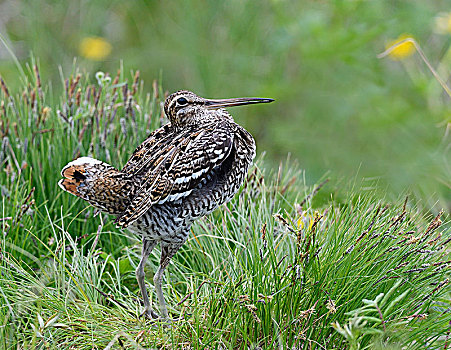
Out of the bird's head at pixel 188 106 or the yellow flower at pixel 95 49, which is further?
the yellow flower at pixel 95 49

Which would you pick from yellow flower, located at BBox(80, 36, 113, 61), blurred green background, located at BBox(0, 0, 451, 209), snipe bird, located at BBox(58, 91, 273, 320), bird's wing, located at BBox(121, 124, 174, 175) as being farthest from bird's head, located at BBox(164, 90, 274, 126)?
yellow flower, located at BBox(80, 36, 113, 61)

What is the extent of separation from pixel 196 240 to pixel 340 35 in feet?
9.11

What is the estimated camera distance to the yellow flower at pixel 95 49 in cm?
817

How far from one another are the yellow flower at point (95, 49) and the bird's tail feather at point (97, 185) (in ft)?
16.2

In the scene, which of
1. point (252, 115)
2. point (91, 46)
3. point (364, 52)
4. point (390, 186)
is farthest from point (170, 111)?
point (91, 46)

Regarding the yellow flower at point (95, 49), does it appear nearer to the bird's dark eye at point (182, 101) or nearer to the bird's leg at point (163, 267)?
the bird's dark eye at point (182, 101)

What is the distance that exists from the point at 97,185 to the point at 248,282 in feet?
2.99

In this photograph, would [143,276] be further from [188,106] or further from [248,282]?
[188,106]

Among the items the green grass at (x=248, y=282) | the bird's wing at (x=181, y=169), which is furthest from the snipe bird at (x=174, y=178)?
the green grass at (x=248, y=282)

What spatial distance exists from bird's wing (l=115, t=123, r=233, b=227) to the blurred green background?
1490 mm

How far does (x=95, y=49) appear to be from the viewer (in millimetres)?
8148

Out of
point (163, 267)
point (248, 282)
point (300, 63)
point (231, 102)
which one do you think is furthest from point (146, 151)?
point (300, 63)

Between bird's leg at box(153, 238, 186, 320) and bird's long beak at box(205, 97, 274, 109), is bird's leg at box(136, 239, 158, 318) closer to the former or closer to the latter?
bird's leg at box(153, 238, 186, 320)

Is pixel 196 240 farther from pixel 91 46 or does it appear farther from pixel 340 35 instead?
pixel 91 46
